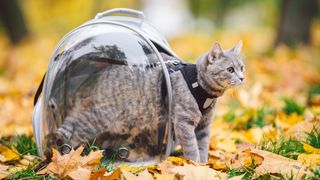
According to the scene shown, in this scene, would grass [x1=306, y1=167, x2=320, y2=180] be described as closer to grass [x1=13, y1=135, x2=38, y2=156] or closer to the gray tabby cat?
the gray tabby cat

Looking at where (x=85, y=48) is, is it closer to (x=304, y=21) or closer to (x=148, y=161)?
(x=148, y=161)

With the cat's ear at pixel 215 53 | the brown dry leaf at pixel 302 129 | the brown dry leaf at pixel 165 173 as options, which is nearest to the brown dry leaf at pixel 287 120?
the brown dry leaf at pixel 302 129

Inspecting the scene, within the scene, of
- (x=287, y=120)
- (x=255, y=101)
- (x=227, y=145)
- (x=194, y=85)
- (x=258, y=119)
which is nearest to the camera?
(x=194, y=85)

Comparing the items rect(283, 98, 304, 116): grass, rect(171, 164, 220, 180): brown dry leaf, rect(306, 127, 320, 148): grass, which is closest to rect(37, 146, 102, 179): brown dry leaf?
rect(171, 164, 220, 180): brown dry leaf

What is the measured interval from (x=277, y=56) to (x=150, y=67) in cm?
431

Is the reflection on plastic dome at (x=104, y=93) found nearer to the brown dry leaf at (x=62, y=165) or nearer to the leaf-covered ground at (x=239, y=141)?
the leaf-covered ground at (x=239, y=141)

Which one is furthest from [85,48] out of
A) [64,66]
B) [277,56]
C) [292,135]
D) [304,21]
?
[304,21]

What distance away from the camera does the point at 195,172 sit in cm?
226

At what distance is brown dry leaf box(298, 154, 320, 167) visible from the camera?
2.38 meters

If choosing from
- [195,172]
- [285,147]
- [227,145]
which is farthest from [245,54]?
[195,172]

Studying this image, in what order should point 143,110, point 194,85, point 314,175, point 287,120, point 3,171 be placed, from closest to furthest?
1. point 314,175
2. point 3,171
3. point 194,85
4. point 143,110
5. point 287,120

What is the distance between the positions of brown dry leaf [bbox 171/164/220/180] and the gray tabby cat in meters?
0.41

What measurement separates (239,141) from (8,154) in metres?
1.61

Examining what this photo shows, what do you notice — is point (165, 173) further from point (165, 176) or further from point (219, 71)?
point (219, 71)
